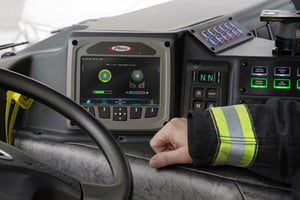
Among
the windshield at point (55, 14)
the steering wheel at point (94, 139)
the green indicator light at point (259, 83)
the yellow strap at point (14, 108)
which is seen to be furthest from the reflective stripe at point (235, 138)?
the windshield at point (55, 14)

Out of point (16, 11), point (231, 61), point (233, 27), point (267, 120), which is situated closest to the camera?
point (267, 120)

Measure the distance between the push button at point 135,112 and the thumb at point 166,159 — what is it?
0.14 m

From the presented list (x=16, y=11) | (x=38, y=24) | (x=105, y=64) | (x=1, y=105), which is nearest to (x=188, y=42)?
(x=105, y=64)

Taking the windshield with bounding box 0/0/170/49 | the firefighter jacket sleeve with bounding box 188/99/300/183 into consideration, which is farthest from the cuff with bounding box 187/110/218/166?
the windshield with bounding box 0/0/170/49

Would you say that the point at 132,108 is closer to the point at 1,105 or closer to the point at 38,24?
the point at 1,105

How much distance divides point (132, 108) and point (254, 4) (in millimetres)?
896

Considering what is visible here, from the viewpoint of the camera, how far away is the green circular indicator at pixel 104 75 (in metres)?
1.18

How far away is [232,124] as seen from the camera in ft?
3.29

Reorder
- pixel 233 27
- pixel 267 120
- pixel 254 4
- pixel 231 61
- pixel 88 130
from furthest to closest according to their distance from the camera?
pixel 254 4, pixel 233 27, pixel 231 61, pixel 267 120, pixel 88 130

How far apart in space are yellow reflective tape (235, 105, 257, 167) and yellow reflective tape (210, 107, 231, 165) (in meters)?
0.03

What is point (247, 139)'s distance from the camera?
0.99m

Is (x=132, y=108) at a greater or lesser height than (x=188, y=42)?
lesser

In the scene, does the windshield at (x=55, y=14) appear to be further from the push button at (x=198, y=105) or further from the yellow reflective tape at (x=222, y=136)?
the yellow reflective tape at (x=222, y=136)

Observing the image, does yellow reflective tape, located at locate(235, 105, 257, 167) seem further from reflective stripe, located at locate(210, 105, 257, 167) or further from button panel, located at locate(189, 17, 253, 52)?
button panel, located at locate(189, 17, 253, 52)
